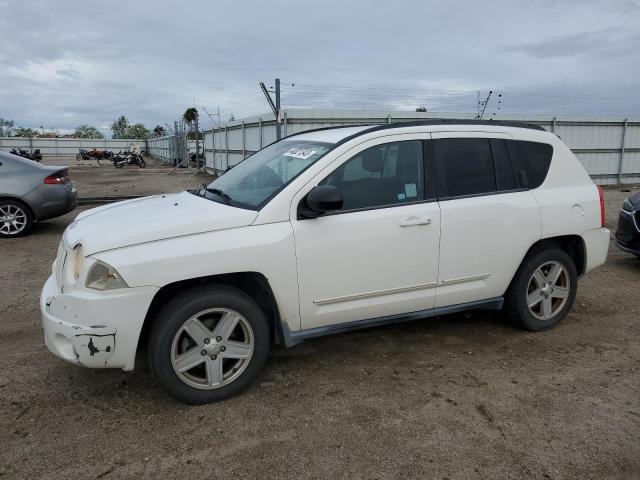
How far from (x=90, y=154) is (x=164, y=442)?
4410 centimetres

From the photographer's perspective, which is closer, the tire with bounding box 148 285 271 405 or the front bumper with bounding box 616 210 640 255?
the tire with bounding box 148 285 271 405

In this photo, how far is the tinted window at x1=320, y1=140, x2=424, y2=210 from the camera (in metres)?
3.65

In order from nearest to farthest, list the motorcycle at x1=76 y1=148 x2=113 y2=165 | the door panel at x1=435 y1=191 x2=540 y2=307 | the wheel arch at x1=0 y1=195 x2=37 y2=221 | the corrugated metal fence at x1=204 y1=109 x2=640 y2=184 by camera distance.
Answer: the door panel at x1=435 y1=191 x2=540 y2=307, the wheel arch at x1=0 y1=195 x2=37 y2=221, the corrugated metal fence at x1=204 y1=109 x2=640 y2=184, the motorcycle at x1=76 y1=148 x2=113 y2=165

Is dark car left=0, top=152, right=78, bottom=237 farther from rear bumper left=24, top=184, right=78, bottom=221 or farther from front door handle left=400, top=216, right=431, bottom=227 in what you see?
front door handle left=400, top=216, right=431, bottom=227

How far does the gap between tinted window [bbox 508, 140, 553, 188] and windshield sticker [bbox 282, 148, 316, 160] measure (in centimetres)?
169

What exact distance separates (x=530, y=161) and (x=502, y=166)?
32 cm

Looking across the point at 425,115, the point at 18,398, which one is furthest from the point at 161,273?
the point at 425,115

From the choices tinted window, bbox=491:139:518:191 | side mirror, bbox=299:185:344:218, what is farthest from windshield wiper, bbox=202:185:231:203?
tinted window, bbox=491:139:518:191

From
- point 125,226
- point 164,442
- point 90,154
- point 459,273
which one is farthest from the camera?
point 90,154

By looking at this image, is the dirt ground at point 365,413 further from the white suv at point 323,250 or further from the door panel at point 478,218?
the door panel at point 478,218

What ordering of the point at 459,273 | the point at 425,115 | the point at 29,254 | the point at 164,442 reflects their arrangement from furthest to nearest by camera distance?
the point at 425,115 < the point at 29,254 < the point at 459,273 < the point at 164,442

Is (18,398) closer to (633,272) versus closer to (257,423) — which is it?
(257,423)

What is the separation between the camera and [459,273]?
3977 millimetres

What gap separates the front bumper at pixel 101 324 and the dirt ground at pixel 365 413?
42 cm
